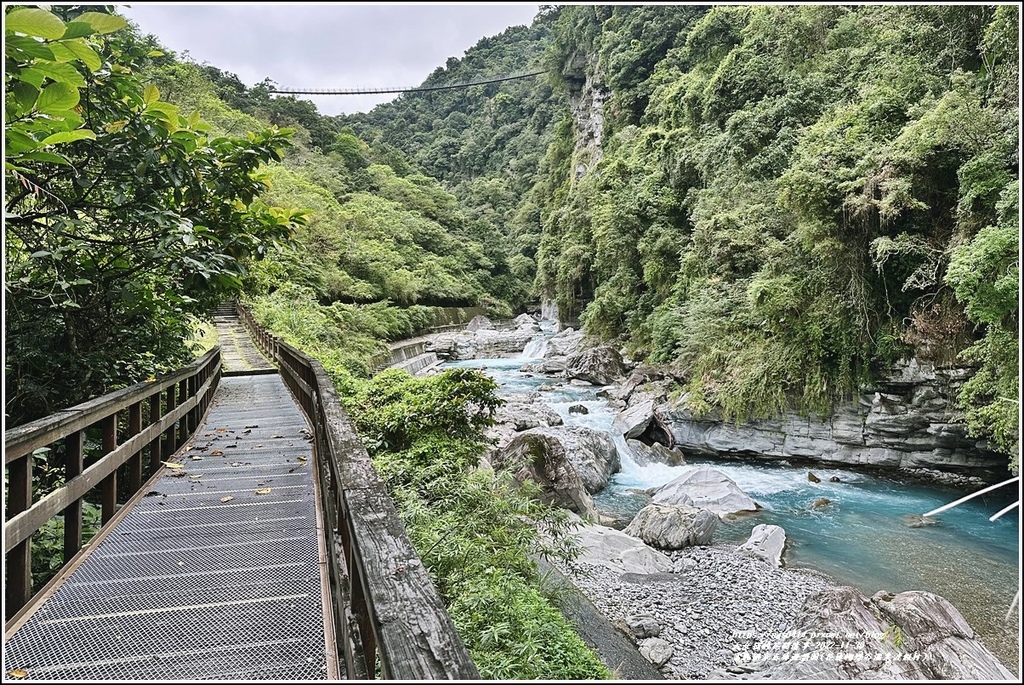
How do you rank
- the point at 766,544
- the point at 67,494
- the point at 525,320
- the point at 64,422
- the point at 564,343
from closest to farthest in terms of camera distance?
the point at 64,422, the point at 67,494, the point at 766,544, the point at 564,343, the point at 525,320

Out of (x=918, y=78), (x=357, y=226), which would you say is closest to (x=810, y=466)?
(x=918, y=78)

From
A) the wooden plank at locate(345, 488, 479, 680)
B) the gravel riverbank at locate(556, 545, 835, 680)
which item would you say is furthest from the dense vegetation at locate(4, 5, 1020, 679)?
the gravel riverbank at locate(556, 545, 835, 680)

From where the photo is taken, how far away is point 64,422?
10.5ft

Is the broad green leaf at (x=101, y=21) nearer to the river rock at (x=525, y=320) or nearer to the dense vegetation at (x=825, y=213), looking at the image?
the dense vegetation at (x=825, y=213)

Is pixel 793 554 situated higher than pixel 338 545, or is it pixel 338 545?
pixel 338 545

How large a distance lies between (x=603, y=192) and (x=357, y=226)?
15175 mm

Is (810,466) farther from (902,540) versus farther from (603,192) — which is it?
(603,192)

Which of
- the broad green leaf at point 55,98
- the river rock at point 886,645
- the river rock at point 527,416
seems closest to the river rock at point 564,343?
the river rock at point 527,416

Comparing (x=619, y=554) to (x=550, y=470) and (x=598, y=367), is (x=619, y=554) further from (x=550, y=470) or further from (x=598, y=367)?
(x=598, y=367)

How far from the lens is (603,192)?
26328 millimetres

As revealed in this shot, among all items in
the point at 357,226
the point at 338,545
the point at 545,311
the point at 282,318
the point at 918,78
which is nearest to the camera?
the point at 338,545

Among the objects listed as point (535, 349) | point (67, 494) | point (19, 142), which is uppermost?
point (19, 142)

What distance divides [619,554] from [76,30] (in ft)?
26.9

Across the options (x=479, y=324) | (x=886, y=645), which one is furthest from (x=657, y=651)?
(x=479, y=324)
